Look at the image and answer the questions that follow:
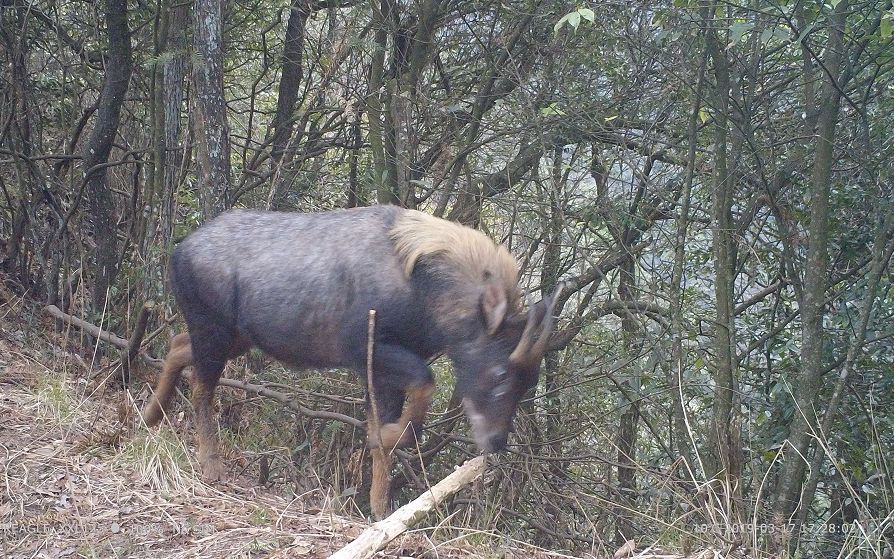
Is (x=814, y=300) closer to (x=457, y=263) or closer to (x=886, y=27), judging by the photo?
(x=886, y=27)

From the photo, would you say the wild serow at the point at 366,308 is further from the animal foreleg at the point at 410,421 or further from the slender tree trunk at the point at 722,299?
the slender tree trunk at the point at 722,299

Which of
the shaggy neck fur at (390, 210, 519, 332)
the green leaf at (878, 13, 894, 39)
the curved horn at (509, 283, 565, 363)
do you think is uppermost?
the green leaf at (878, 13, 894, 39)

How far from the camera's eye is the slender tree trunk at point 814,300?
580 cm

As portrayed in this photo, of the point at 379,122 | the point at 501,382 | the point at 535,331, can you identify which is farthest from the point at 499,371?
the point at 379,122

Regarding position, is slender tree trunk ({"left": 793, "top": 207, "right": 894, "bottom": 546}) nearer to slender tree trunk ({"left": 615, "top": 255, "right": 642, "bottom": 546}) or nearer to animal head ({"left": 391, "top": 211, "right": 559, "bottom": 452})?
slender tree trunk ({"left": 615, "top": 255, "right": 642, "bottom": 546})

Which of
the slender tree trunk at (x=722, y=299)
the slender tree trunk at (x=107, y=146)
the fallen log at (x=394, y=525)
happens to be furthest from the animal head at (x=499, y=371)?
the slender tree trunk at (x=107, y=146)

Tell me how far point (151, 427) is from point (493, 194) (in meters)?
3.59

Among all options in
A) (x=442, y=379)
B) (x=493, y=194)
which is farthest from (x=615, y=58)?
(x=442, y=379)

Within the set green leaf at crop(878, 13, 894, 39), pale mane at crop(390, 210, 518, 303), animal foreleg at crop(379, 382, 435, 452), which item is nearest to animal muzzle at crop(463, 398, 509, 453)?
animal foreleg at crop(379, 382, 435, 452)

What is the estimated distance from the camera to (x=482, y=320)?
5.50m

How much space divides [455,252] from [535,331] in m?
0.76

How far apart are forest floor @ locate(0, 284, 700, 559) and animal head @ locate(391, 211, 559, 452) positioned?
2.68 feet

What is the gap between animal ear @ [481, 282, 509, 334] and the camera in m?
5.41

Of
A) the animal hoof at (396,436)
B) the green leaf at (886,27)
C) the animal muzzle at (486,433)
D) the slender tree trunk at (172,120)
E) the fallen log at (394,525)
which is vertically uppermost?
the green leaf at (886,27)
